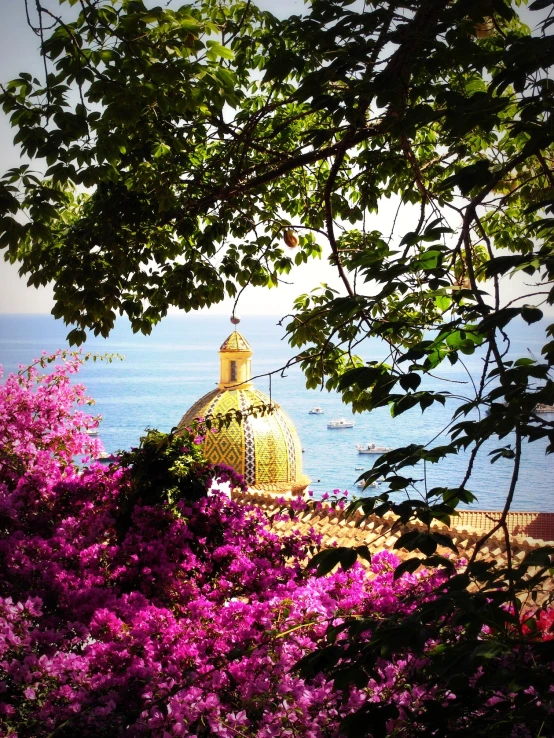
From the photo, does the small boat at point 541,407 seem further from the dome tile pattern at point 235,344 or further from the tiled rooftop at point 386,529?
the dome tile pattern at point 235,344

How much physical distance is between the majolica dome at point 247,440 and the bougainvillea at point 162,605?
180 inches

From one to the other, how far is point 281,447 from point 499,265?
8.03 m

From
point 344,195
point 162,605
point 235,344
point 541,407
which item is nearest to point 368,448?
point 235,344

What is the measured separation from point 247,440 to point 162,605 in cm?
608

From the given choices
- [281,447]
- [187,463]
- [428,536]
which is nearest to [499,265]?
[428,536]

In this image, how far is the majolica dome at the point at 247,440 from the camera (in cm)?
905

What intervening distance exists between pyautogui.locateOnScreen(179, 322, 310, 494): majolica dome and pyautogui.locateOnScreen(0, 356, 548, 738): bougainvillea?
4.58 meters

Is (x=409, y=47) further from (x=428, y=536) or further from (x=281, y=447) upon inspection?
(x=281, y=447)

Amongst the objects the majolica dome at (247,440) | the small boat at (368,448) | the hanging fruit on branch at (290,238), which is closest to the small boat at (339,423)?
the small boat at (368,448)

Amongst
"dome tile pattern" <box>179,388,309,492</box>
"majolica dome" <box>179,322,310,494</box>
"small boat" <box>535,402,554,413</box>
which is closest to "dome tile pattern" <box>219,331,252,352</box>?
"majolica dome" <box>179,322,310,494</box>

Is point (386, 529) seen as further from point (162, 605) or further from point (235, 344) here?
point (235, 344)

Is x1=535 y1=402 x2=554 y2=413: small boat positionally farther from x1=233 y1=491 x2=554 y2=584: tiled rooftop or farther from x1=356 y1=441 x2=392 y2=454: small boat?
x1=356 y1=441 x2=392 y2=454: small boat

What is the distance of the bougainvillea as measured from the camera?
187cm

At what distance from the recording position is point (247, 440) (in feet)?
29.8
